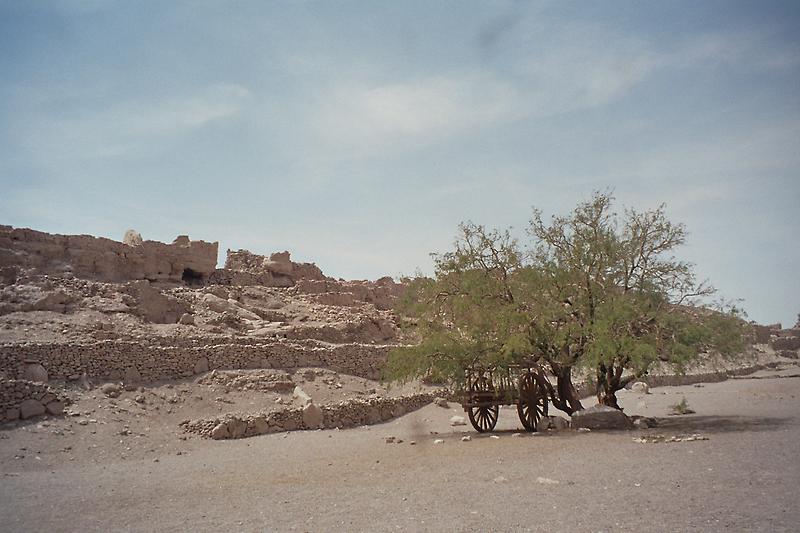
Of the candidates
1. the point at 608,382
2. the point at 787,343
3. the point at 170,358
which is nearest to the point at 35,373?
the point at 170,358

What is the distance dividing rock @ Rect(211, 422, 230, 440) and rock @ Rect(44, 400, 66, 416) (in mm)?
3883

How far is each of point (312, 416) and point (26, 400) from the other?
7.79 metres

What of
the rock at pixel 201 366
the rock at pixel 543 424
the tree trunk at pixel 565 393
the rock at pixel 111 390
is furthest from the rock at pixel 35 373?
the tree trunk at pixel 565 393

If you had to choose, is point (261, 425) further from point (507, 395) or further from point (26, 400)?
point (507, 395)

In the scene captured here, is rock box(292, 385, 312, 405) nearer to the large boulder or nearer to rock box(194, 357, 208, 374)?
rock box(194, 357, 208, 374)

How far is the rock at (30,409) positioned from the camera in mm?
15781

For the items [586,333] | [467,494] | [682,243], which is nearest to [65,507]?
[467,494]

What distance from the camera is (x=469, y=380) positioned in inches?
680

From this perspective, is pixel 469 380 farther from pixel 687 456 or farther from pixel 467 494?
pixel 467 494

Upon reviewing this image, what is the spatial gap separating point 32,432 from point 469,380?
11.1 meters

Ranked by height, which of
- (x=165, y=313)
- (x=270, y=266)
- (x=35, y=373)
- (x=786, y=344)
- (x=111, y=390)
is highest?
(x=270, y=266)

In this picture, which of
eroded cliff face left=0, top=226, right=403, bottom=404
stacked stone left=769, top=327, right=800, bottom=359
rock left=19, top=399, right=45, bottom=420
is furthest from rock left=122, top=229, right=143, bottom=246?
stacked stone left=769, top=327, right=800, bottom=359

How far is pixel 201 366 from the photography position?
2077 cm

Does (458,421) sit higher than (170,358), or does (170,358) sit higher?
(170,358)
